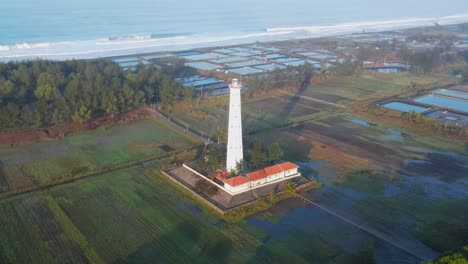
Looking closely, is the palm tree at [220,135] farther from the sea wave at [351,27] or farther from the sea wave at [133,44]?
the sea wave at [351,27]

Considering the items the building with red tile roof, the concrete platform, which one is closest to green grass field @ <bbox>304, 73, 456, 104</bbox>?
the building with red tile roof

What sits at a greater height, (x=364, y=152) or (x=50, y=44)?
(x=50, y=44)

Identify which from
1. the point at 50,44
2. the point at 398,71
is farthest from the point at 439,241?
the point at 50,44

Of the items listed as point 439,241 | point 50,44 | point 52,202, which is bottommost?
point 439,241

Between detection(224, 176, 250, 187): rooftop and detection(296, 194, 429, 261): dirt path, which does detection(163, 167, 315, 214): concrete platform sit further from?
detection(296, 194, 429, 261): dirt path

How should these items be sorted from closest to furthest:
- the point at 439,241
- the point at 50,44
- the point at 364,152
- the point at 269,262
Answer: the point at 269,262 < the point at 439,241 < the point at 364,152 < the point at 50,44

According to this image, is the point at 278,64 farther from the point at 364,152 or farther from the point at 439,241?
the point at 439,241

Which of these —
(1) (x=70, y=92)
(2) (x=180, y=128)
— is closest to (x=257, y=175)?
(2) (x=180, y=128)
